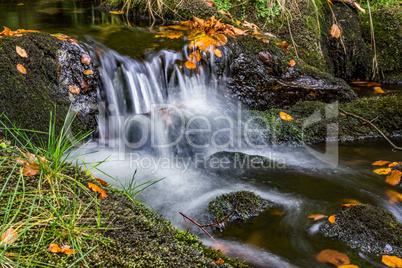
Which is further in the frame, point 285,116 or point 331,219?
point 285,116

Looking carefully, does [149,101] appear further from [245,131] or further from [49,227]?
[49,227]

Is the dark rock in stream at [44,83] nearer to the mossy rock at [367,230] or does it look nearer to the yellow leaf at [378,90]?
the mossy rock at [367,230]

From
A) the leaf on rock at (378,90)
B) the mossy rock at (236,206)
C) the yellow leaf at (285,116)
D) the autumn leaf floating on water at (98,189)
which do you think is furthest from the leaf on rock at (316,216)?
the leaf on rock at (378,90)

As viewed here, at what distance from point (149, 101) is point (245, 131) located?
5.04 feet

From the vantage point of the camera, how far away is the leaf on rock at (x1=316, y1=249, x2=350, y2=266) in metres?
2.30

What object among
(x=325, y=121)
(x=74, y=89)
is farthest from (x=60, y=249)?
(x=325, y=121)

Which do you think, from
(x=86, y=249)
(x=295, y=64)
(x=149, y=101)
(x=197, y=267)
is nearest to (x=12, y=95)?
(x=149, y=101)

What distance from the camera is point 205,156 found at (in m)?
4.07

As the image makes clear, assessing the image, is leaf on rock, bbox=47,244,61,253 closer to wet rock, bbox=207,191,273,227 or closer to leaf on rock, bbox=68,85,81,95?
wet rock, bbox=207,191,273,227

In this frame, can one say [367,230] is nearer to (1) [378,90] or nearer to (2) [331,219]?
(2) [331,219]

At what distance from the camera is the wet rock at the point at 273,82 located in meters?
5.19

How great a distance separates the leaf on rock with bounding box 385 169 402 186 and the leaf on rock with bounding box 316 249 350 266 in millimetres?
1483

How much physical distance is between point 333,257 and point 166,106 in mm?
3184

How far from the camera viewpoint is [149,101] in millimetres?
4762
